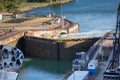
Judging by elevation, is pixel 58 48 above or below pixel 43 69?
above

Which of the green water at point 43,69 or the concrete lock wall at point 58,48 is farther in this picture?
the concrete lock wall at point 58,48

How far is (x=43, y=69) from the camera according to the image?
2914 cm

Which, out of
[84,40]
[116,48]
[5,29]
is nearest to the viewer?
[116,48]

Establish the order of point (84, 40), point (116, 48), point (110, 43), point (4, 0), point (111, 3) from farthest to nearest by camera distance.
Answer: point (111, 3) < point (4, 0) < point (84, 40) < point (110, 43) < point (116, 48)

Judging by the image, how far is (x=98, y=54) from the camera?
86.6 feet

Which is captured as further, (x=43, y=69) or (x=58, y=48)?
(x=58, y=48)

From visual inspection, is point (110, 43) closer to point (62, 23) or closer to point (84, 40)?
point (84, 40)

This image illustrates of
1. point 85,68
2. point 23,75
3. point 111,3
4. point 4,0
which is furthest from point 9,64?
point 111,3

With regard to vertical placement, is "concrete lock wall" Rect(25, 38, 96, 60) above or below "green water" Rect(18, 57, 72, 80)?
above

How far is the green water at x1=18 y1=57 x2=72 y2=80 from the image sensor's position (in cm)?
2687

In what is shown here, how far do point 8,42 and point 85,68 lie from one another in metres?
10.8

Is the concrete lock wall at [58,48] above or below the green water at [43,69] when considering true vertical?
above

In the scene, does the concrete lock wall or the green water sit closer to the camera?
the green water

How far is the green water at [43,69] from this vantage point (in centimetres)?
2687
